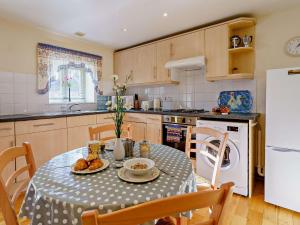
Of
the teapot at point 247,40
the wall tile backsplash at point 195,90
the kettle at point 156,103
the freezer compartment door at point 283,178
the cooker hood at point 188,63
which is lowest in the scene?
the freezer compartment door at point 283,178

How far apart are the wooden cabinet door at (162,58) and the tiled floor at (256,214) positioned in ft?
6.75

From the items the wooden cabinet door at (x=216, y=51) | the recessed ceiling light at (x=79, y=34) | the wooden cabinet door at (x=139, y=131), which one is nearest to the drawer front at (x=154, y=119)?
the wooden cabinet door at (x=139, y=131)

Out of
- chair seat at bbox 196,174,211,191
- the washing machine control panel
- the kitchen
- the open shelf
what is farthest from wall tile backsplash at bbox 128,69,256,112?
chair seat at bbox 196,174,211,191

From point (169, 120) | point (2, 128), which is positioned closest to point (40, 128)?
point (2, 128)

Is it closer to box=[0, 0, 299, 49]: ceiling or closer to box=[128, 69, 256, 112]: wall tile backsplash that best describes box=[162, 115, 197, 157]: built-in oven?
box=[128, 69, 256, 112]: wall tile backsplash

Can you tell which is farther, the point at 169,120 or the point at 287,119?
the point at 169,120

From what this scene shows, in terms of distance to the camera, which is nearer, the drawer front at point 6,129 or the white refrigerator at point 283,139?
the white refrigerator at point 283,139

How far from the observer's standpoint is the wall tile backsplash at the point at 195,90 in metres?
2.77

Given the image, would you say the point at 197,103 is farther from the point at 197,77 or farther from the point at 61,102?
the point at 61,102

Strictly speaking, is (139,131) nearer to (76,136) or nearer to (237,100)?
(76,136)

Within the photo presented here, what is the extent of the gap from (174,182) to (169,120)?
6.40ft

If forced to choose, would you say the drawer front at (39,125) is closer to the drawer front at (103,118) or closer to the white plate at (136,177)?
the drawer front at (103,118)

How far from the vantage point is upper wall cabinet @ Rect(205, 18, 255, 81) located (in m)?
2.53

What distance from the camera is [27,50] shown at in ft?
→ 9.14
